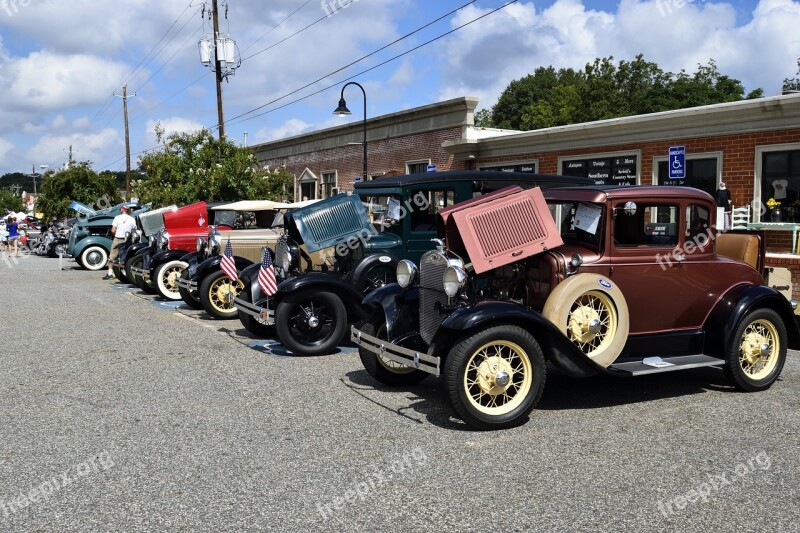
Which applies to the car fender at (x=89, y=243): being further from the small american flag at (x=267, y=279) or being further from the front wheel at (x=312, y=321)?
the front wheel at (x=312, y=321)

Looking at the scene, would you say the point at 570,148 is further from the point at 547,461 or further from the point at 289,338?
the point at 547,461

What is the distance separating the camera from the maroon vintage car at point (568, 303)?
527 centimetres

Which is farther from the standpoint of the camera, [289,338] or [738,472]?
[289,338]

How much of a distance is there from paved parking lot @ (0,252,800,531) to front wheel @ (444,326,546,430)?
16 cm

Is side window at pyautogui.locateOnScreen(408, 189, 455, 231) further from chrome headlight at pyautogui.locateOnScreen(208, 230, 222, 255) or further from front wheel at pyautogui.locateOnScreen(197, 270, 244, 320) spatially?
chrome headlight at pyautogui.locateOnScreen(208, 230, 222, 255)

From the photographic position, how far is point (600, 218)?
19.5 ft

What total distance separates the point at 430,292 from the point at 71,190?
120 ft

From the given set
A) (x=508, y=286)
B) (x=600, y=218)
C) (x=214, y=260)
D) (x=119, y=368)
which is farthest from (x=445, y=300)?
(x=214, y=260)

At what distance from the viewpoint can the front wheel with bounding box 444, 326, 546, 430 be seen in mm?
5094

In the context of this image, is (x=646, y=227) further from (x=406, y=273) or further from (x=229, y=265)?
(x=229, y=265)

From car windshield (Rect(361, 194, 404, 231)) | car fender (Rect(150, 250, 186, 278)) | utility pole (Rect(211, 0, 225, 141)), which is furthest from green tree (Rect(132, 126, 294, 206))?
car windshield (Rect(361, 194, 404, 231))

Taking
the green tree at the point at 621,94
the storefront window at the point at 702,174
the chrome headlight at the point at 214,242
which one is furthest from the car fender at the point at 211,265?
the green tree at the point at 621,94

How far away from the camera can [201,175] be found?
2386cm

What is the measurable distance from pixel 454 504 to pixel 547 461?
3.05ft
